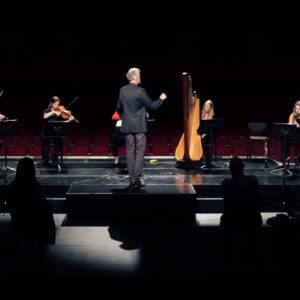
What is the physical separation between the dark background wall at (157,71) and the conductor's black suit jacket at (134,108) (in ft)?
20.8

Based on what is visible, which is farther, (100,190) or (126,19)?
(126,19)

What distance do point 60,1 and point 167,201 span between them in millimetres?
3276

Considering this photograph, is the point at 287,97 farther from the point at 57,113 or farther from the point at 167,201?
the point at 167,201

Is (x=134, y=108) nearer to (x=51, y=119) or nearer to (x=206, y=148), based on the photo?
(x=206, y=148)

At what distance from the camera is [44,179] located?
721 centimetres

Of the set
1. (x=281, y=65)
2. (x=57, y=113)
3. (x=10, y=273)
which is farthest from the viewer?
(x=281, y=65)

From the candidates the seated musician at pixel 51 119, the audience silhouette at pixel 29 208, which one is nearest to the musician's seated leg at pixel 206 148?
the seated musician at pixel 51 119

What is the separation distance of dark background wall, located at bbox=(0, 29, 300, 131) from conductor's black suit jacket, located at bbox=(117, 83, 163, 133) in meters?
6.35

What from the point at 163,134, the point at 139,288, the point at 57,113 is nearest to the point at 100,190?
the point at 57,113

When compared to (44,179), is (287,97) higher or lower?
higher

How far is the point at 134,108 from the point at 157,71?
21.5ft

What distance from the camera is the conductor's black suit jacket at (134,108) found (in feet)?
19.6

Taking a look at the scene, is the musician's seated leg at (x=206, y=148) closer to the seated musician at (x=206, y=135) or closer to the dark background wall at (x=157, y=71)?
the seated musician at (x=206, y=135)

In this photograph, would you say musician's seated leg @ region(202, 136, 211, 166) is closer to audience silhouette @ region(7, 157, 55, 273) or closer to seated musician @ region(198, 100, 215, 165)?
seated musician @ region(198, 100, 215, 165)
